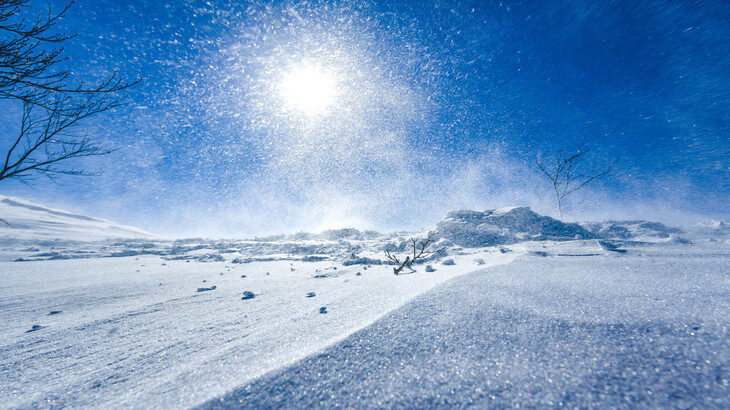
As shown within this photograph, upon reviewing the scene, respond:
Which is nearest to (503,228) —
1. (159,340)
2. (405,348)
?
(405,348)

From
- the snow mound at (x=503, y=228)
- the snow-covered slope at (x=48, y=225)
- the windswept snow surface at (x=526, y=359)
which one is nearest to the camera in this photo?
the windswept snow surface at (x=526, y=359)

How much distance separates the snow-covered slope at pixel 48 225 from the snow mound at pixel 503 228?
28065mm

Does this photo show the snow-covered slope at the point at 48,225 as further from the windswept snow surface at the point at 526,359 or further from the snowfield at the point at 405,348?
Result: the windswept snow surface at the point at 526,359

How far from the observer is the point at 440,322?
5.40 feet

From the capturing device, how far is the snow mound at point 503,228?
11.3 m

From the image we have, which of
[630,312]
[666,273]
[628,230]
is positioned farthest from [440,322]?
[628,230]

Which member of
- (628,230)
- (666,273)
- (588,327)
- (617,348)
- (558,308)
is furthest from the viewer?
(628,230)

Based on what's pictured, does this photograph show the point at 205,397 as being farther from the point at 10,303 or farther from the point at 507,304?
the point at 10,303

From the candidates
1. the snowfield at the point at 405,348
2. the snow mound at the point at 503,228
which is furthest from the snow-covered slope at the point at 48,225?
the snow mound at the point at 503,228

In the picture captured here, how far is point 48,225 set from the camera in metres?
22.0

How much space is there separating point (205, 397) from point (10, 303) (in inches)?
212

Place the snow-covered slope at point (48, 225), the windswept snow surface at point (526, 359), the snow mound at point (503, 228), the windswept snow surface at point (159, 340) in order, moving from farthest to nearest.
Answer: the snow-covered slope at point (48, 225), the snow mound at point (503, 228), the windswept snow surface at point (159, 340), the windswept snow surface at point (526, 359)

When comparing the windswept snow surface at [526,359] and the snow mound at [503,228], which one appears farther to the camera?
the snow mound at [503,228]

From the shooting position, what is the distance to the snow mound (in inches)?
445
